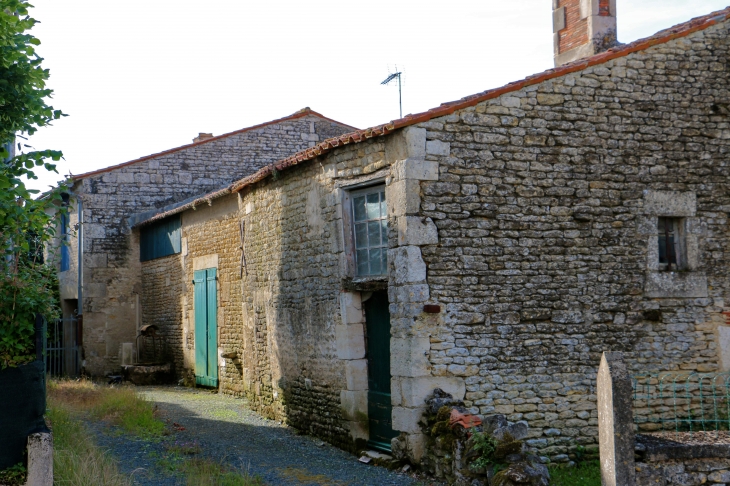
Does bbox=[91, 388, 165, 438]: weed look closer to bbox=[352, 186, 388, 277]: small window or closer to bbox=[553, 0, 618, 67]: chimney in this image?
bbox=[352, 186, 388, 277]: small window

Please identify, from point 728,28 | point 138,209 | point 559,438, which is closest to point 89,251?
point 138,209

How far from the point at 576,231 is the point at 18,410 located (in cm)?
575

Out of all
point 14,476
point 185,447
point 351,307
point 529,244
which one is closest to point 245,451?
point 185,447

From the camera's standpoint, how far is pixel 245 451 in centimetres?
881

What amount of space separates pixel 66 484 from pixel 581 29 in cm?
830

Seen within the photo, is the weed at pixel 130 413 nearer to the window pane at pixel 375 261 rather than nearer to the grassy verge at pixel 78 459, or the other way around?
the grassy verge at pixel 78 459

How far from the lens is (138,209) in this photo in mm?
16797

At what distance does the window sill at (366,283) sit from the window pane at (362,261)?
103 mm

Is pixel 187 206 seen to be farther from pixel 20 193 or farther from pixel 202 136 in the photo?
pixel 20 193

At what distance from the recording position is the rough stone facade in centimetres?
781

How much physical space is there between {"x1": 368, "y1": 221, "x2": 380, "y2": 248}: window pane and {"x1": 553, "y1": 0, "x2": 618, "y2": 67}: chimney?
396 cm

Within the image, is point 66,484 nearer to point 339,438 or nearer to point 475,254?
point 339,438

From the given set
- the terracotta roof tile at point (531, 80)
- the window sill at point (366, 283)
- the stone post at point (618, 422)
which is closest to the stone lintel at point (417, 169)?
the terracotta roof tile at point (531, 80)

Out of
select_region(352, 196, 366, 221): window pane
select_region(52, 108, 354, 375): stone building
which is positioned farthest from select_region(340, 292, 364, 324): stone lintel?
select_region(52, 108, 354, 375): stone building
